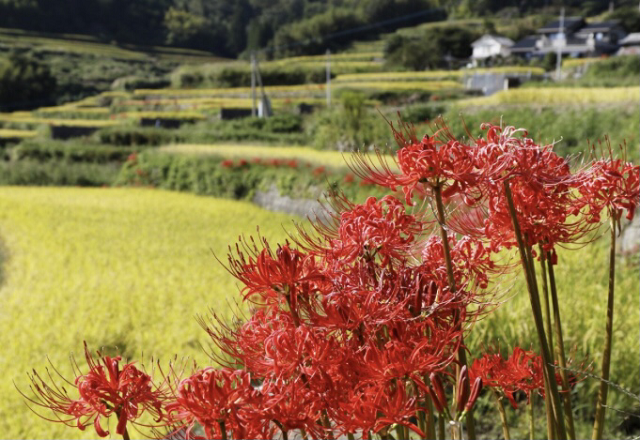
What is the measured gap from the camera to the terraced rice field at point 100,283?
3.60 m

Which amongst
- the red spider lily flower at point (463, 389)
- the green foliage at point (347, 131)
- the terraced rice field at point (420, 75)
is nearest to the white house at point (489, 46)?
the terraced rice field at point (420, 75)

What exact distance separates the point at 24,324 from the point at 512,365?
350cm

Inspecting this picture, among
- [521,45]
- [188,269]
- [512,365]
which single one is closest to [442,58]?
[521,45]

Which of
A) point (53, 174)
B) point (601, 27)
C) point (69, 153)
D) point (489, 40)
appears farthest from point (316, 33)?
point (53, 174)

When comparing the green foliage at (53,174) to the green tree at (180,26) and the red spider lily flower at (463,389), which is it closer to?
the red spider lily flower at (463,389)

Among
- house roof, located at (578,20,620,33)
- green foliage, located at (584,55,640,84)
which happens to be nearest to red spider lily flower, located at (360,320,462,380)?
green foliage, located at (584,55,640,84)

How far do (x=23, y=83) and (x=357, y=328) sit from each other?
3176cm

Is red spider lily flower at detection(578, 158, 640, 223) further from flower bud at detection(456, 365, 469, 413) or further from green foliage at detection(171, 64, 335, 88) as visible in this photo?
green foliage at detection(171, 64, 335, 88)

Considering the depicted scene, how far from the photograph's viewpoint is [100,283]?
16.5ft

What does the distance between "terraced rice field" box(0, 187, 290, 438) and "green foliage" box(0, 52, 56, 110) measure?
67.1 ft

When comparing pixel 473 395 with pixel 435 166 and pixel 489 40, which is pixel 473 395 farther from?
pixel 489 40

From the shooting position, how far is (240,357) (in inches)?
38.6

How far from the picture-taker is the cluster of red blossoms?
0.85 metres

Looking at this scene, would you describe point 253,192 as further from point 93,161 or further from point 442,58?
point 442,58
